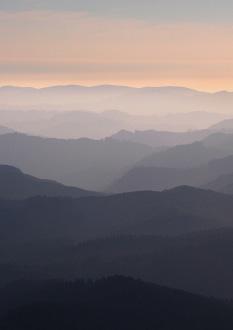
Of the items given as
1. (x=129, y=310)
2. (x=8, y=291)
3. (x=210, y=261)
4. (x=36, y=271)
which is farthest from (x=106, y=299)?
(x=210, y=261)

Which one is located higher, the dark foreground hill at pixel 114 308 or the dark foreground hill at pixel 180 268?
the dark foreground hill at pixel 114 308

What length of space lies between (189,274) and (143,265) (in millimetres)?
14912

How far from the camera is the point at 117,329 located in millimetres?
123750

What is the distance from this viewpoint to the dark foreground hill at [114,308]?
126000 millimetres

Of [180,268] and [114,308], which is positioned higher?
[114,308]

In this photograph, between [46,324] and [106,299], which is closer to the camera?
[46,324]

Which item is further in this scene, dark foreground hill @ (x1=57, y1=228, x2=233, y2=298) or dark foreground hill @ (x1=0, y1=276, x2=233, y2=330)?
dark foreground hill @ (x1=57, y1=228, x2=233, y2=298)

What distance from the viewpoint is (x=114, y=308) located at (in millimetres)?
133625

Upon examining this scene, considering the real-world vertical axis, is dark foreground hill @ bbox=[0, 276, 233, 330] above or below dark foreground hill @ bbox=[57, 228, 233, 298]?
above

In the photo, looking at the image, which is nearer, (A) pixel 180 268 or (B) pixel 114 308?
(B) pixel 114 308

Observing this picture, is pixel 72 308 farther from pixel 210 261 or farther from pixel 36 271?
pixel 210 261

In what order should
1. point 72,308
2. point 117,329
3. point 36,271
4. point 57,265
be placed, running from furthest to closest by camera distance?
point 57,265 < point 36,271 < point 72,308 < point 117,329

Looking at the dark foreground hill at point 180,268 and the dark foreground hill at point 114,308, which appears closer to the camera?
the dark foreground hill at point 114,308

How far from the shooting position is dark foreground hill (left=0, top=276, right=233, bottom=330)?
413 feet
